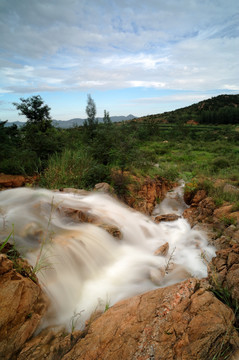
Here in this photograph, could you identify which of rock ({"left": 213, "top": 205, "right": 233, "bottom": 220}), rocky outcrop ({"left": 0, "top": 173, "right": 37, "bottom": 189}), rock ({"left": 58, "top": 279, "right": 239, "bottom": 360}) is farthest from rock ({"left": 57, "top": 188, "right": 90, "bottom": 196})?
rock ({"left": 58, "top": 279, "right": 239, "bottom": 360})

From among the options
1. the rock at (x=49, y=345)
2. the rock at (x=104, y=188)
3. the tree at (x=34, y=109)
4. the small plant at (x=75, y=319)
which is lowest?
the small plant at (x=75, y=319)

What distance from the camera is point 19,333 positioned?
197 centimetres

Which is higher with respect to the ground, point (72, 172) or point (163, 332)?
point (72, 172)

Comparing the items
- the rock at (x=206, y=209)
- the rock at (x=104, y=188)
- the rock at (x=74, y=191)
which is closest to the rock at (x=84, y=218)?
the rock at (x=74, y=191)

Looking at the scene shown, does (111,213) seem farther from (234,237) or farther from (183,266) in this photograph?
(234,237)

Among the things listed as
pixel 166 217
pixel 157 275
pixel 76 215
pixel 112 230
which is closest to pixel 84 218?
pixel 76 215

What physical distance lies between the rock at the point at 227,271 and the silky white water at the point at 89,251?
54 centimetres

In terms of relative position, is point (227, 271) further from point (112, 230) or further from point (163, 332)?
point (112, 230)

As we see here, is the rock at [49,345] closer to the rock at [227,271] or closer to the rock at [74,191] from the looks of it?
the rock at [227,271]

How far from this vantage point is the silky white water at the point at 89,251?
2.83m

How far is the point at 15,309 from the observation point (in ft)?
6.52

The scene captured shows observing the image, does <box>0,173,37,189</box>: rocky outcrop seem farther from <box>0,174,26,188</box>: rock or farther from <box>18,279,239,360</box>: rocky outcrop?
<box>18,279,239,360</box>: rocky outcrop

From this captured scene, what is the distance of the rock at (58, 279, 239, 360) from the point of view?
1702 mm

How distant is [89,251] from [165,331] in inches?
77.8
